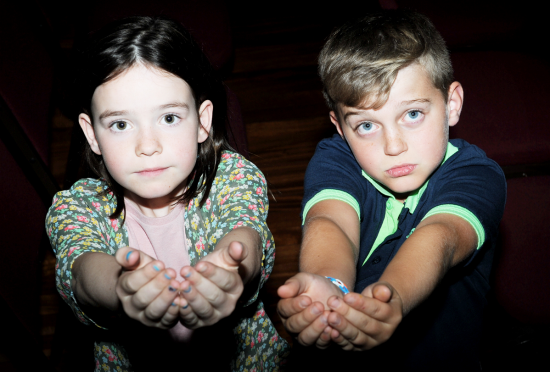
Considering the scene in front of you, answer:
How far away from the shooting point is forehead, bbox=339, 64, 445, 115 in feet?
2.87

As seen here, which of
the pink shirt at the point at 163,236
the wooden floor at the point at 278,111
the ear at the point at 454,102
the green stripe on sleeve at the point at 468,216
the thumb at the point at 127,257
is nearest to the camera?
the thumb at the point at 127,257

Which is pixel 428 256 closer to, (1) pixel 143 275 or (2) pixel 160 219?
(1) pixel 143 275

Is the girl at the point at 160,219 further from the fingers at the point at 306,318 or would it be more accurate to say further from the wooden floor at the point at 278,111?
the wooden floor at the point at 278,111

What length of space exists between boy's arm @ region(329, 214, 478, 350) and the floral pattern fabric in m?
0.30

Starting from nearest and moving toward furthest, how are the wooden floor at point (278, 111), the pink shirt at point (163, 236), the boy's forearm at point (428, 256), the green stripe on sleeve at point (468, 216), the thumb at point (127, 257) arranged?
the thumb at point (127, 257), the boy's forearm at point (428, 256), the green stripe on sleeve at point (468, 216), the pink shirt at point (163, 236), the wooden floor at point (278, 111)

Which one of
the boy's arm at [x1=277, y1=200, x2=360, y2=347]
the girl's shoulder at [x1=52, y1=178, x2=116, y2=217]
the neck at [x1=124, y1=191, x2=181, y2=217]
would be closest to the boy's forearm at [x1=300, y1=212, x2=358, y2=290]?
the boy's arm at [x1=277, y1=200, x2=360, y2=347]

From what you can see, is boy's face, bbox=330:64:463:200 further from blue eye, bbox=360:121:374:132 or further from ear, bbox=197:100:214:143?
ear, bbox=197:100:214:143

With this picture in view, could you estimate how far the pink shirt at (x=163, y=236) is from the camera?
1.10 metres

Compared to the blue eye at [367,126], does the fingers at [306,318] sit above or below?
below

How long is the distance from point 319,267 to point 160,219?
1.42 feet

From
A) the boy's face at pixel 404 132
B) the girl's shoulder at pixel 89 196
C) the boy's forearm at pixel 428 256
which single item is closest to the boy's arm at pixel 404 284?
the boy's forearm at pixel 428 256

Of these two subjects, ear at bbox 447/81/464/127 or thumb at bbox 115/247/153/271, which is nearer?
thumb at bbox 115/247/153/271

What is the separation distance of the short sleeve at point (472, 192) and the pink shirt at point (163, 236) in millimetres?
565

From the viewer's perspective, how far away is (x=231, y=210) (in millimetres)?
978
